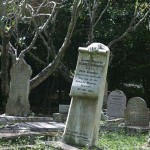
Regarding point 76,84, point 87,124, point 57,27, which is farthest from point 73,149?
point 57,27

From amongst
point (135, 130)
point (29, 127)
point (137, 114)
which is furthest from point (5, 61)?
point (135, 130)

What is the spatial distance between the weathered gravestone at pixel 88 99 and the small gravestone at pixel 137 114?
241 inches

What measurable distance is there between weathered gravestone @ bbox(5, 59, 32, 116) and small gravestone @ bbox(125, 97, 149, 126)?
10.5ft

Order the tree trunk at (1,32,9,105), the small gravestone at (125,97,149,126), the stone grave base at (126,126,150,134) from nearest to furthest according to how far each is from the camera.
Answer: the stone grave base at (126,126,150,134) < the small gravestone at (125,97,149,126) < the tree trunk at (1,32,9,105)

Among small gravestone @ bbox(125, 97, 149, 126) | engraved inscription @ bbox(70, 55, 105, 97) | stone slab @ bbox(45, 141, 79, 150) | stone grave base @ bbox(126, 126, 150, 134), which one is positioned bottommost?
stone grave base @ bbox(126, 126, 150, 134)

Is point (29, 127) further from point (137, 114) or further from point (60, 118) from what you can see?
point (137, 114)

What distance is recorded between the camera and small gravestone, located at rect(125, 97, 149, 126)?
561 inches

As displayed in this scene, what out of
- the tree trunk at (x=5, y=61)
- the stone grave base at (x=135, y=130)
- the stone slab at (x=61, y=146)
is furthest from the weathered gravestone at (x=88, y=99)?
the tree trunk at (x=5, y=61)

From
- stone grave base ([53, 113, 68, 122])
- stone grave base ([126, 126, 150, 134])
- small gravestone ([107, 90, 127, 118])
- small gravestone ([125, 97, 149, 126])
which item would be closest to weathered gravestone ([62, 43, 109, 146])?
stone grave base ([126, 126, 150, 134])

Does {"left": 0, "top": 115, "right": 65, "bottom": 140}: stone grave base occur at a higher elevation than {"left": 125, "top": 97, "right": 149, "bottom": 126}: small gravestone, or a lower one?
lower

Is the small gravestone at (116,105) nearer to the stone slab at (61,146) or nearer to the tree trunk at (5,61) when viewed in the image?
the tree trunk at (5,61)

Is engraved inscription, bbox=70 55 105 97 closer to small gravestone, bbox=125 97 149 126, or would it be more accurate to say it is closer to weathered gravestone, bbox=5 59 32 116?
small gravestone, bbox=125 97 149 126

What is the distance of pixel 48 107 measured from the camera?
81.0ft

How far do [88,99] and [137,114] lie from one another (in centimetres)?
642
